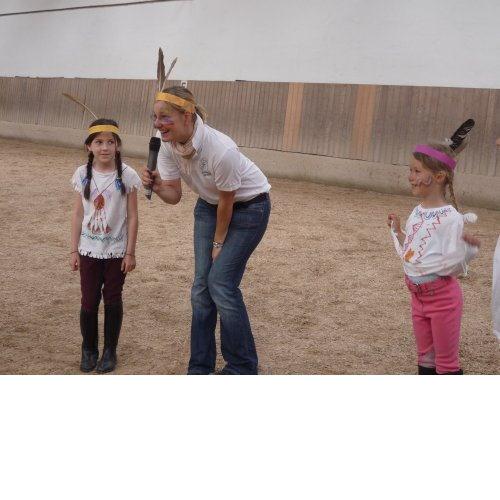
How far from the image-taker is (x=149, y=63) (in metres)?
10.3

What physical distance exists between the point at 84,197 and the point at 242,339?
0.81m

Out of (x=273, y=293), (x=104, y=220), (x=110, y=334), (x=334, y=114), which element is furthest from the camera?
(x=334, y=114)

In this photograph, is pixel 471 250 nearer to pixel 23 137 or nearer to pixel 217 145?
pixel 217 145

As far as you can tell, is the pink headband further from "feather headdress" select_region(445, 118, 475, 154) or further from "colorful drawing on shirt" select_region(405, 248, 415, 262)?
"colorful drawing on shirt" select_region(405, 248, 415, 262)

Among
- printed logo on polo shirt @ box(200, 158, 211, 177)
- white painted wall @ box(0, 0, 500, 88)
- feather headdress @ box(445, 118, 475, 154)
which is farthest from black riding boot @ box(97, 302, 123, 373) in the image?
white painted wall @ box(0, 0, 500, 88)

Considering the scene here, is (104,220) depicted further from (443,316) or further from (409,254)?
(443,316)

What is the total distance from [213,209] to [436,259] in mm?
783

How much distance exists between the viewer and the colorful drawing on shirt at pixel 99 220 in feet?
8.99

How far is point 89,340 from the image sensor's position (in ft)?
9.61

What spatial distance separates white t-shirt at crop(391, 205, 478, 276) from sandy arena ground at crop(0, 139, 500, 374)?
84cm

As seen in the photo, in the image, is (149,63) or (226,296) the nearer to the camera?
(226,296)

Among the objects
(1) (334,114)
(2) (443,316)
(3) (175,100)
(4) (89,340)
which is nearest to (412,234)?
(2) (443,316)

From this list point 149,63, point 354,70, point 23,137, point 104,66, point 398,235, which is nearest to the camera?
point 398,235

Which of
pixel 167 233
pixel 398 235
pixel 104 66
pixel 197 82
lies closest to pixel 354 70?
pixel 197 82
